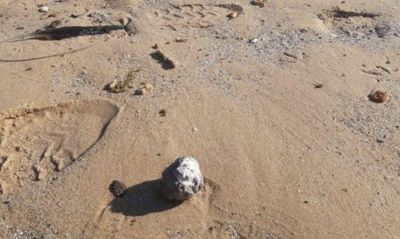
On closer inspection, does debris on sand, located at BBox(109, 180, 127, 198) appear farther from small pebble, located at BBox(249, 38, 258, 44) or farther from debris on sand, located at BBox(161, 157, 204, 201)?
small pebble, located at BBox(249, 38, 258, 44)

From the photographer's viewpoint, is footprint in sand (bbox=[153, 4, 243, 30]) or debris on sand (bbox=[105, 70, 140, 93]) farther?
footprint in sand (bbox=[153, 4, 243, 30])

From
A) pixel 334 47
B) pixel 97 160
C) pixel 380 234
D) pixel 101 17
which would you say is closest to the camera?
pixel 380 234

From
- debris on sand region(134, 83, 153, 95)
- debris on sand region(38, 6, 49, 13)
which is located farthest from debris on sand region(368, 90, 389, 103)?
debris on sand region(38, 6, 49, 13)

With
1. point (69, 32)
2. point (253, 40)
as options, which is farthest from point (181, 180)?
point (69, 32)

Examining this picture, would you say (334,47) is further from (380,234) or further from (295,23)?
(380,234)

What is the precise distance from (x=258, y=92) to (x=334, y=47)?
104 cm

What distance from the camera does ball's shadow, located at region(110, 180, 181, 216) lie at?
12.4 ft

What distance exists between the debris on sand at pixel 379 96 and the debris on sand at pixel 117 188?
6.92ft

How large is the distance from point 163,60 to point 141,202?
1.68 m

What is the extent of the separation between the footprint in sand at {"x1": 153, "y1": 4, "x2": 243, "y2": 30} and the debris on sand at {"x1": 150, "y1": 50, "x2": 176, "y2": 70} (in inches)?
20.0

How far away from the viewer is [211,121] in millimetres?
4449

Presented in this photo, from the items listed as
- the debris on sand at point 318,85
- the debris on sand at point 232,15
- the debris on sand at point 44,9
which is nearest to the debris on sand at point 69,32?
the debris on sand at point 44,9

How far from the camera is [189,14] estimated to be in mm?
5840

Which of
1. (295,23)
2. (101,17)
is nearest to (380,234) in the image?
(295,23)
